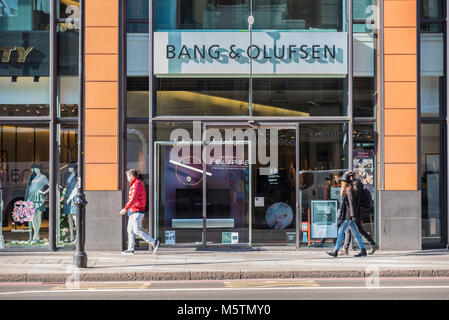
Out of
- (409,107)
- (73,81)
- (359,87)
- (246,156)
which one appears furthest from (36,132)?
(409,107)

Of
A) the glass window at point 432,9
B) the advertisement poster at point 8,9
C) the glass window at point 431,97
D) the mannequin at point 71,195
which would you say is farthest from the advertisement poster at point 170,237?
the glass window at point 432,9

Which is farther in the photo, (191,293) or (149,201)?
(149,201)

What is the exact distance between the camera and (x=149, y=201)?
13422 millimetres

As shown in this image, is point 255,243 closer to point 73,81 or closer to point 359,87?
point 359,87

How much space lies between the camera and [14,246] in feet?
44.1

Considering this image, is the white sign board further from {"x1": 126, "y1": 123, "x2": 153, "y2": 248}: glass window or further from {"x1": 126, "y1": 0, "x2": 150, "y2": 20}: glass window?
{"x1": 126, "y1": 123, "x2": 153, "y2": 248}: glass window

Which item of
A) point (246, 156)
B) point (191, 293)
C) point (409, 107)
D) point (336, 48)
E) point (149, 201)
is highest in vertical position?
point (336, 48)

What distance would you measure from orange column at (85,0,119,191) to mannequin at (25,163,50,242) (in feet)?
3.58

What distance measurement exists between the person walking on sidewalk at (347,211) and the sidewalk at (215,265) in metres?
0.27

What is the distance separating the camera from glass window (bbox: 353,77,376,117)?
13.6m

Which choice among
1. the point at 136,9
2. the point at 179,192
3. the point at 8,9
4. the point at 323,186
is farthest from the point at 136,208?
the point at 8,9

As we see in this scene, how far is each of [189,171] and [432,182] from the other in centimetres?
571

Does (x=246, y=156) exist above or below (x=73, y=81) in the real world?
below

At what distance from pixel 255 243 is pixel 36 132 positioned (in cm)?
563
